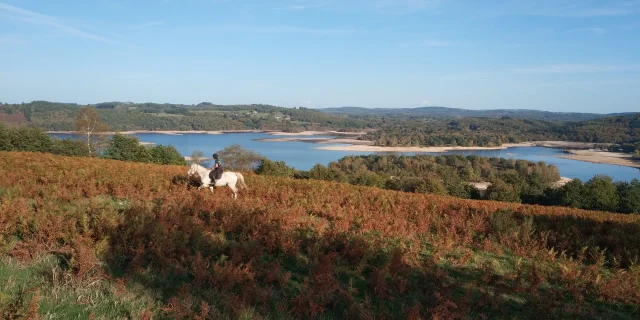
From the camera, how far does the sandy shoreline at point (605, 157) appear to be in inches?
4197

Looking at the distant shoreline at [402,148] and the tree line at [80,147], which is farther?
the distant shoreline at [402,148]

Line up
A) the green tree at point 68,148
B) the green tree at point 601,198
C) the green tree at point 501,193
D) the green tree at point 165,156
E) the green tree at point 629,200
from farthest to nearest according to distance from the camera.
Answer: the green tree at point 68,148
the green tree at point 165,156
the green tree at point 629,200
the green tree at point 501,193
the green tree at point 601,198

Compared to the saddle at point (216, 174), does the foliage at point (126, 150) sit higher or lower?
lower

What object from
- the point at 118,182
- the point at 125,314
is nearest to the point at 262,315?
the point at 125,314

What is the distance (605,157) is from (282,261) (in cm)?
13457

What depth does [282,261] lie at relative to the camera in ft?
24.2

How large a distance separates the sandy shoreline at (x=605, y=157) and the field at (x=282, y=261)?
116 metres

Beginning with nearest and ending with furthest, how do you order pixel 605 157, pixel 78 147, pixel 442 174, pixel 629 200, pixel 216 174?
pixel 216 174 → pixel 629 200 → pixel 78 147 → pixel 442 174 → pixel 605 157

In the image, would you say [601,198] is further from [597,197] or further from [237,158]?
[237,158]

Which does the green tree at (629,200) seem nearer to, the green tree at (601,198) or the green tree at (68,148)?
the green tree at (601,198)

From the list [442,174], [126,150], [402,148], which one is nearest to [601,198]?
[442,174]

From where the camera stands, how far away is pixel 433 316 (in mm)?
5230

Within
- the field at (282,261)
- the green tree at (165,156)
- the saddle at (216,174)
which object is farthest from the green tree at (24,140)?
the saddle at (216,174)

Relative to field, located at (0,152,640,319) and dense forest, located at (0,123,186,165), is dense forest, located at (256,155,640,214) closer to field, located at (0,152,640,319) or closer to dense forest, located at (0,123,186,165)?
dense forest, located at (0,123,186,165)
